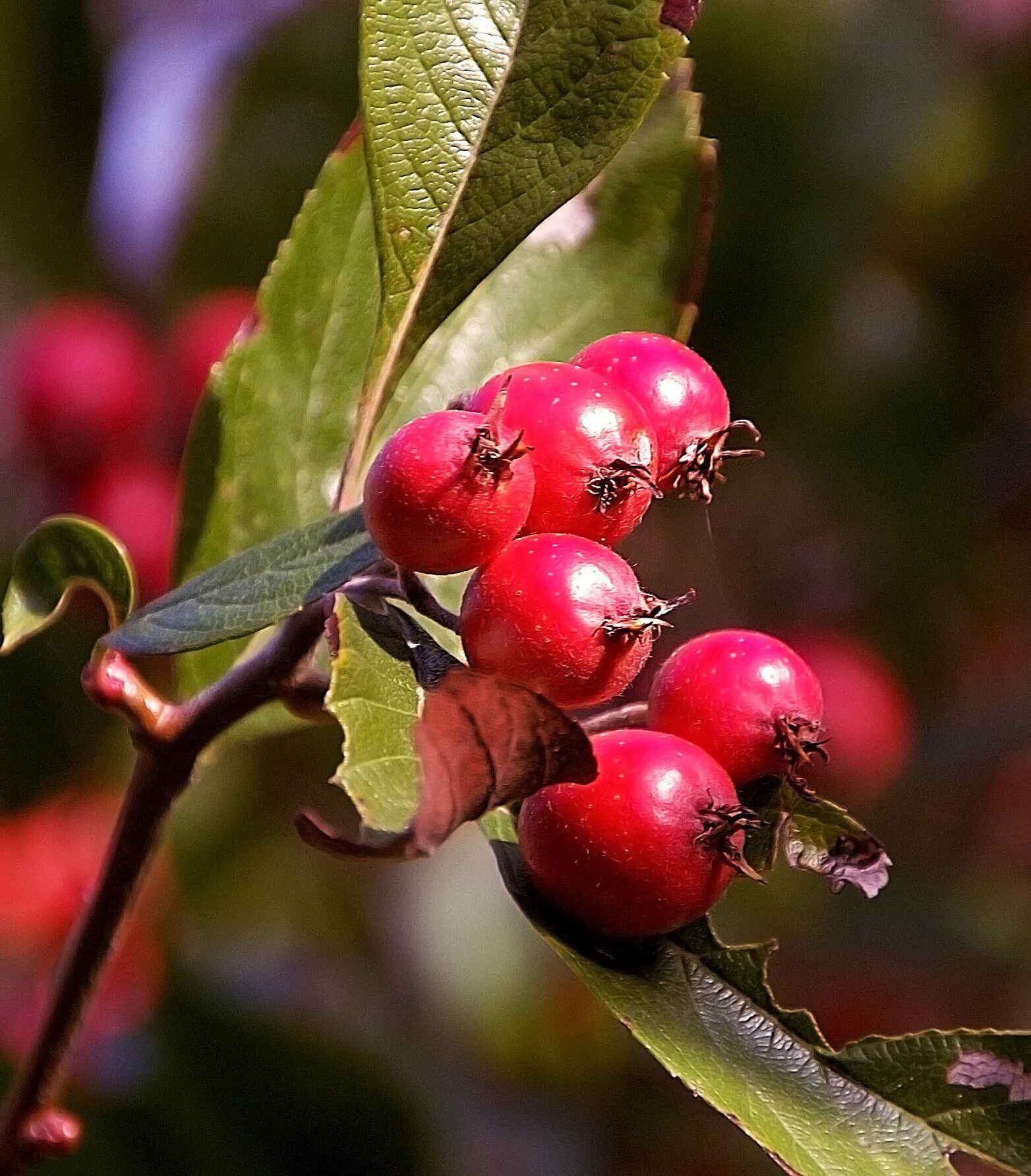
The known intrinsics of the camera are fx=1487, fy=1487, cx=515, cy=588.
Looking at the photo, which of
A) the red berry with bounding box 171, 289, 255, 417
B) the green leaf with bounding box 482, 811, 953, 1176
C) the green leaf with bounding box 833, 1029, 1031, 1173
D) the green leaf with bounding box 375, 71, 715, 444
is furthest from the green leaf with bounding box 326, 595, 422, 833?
the red berry with bounding box 171, 289, 255, 417

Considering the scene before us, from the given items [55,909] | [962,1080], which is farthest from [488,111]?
[55,909]

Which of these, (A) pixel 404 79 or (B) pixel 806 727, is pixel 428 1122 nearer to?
(B) pixel 806 727

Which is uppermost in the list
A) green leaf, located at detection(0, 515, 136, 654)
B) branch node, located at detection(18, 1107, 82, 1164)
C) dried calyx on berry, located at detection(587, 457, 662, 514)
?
dried calyx on berry, located at detection(587, 457, 662, 514)

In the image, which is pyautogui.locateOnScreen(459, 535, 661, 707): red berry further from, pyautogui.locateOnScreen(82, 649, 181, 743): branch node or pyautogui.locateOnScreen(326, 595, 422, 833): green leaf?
pyautogui.locateOnScreen(82, 649, 181, 743): branch node

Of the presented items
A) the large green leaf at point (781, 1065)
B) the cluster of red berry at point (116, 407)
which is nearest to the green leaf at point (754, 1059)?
the large green leaf at point (781, 1065)

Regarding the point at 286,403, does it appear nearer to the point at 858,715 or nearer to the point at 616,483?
the point at 616,483

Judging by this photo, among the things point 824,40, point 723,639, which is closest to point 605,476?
point 723,639
